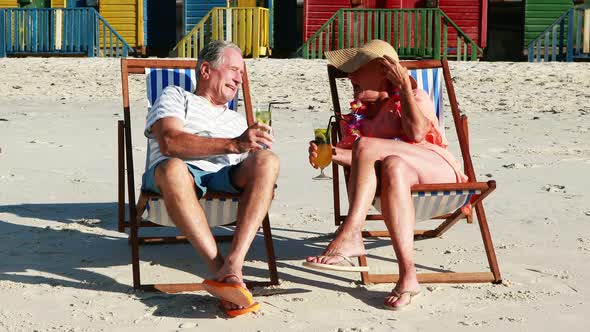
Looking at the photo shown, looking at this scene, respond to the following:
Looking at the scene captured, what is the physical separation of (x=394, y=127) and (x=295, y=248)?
922mm

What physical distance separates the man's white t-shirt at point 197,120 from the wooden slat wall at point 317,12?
14.6 m

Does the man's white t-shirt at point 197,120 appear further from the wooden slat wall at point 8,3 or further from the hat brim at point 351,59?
the wooden slat wall at point 8,3

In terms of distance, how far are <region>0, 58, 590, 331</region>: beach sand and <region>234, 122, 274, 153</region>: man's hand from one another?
0.62 meters

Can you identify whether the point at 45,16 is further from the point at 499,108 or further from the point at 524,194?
the point at 524,194

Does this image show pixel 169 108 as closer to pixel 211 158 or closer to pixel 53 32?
pixel 211 158

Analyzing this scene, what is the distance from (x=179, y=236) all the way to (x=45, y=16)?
14926 millimetres

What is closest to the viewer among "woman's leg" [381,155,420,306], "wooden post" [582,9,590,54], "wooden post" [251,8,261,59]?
"woman's leg" [381,155,420,306]

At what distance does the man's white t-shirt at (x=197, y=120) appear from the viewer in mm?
4492

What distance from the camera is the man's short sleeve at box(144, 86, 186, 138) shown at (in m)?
4.46

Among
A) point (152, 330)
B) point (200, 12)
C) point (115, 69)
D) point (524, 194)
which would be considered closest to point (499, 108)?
point (524, 194)

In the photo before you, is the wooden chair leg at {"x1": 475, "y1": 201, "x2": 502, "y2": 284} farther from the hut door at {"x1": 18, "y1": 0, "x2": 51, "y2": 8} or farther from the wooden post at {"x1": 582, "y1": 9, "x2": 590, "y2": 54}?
the hut door at {"x1": 18, "y1": 0, "x2": 51, "y2": 8}

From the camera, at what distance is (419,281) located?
4.45 m

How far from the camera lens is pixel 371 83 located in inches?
186

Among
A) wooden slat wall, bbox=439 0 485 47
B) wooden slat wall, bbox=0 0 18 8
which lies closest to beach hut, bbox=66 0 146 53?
wooden slat wall, bbox=0 0 18 8
